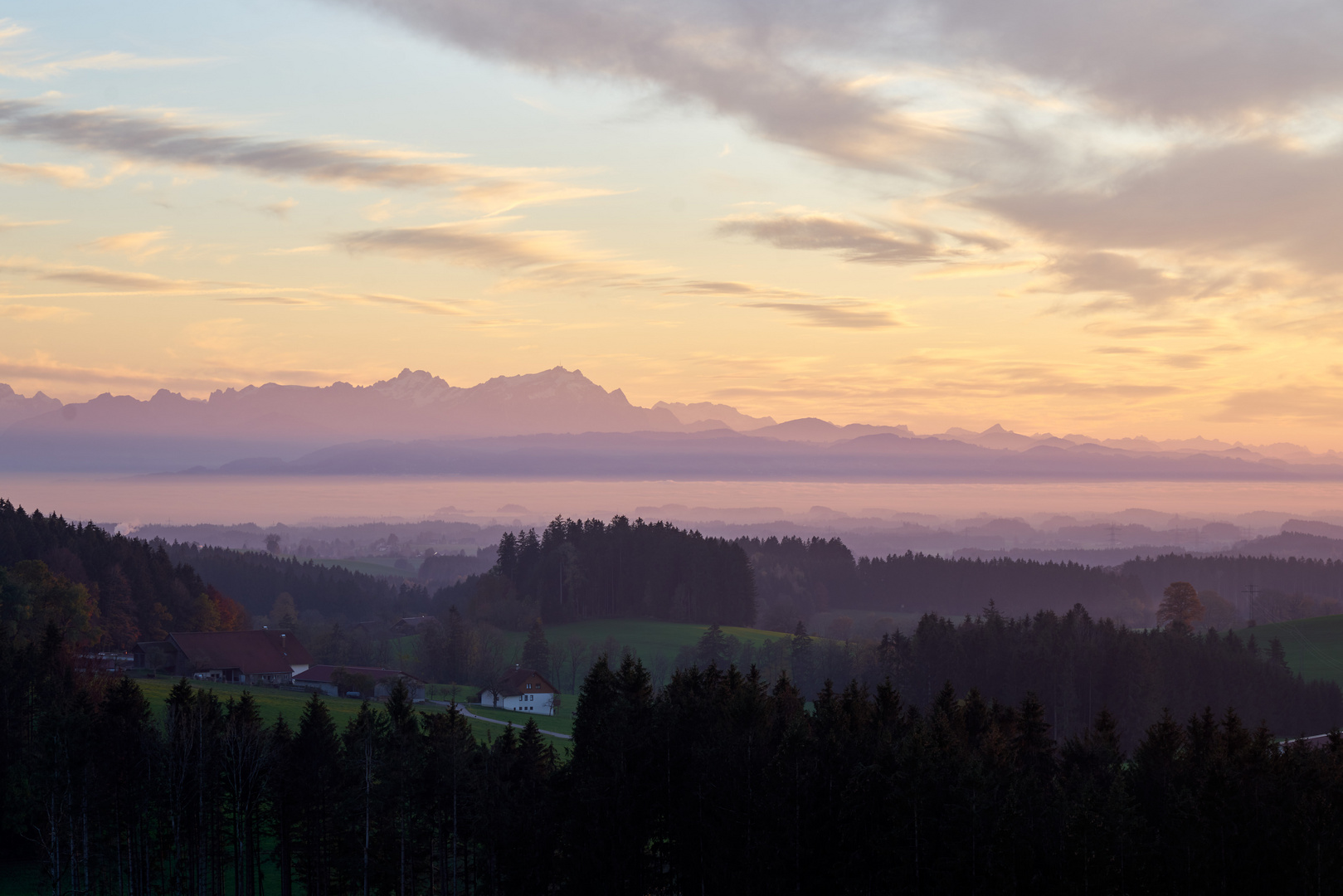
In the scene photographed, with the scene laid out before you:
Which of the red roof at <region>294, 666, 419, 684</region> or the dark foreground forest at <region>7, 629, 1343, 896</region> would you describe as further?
the red roof at <region>294, 666, 419, 684</region>

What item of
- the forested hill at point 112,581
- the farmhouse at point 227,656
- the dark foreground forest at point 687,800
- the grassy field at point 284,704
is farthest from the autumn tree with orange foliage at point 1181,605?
the forested hill at point 112,581

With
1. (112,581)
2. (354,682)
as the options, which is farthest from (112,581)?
(354,682)

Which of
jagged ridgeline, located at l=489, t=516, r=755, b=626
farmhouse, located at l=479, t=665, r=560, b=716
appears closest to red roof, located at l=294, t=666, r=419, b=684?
farmhouse, located at l=479, t=665, r=560, b=716

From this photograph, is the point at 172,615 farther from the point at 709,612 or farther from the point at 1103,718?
the point at 1103,718

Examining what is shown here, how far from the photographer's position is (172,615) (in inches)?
5576

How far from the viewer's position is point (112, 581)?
13600 centimetres

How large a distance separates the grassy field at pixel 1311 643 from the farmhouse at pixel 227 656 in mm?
124044

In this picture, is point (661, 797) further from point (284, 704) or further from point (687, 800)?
point (284, 704)

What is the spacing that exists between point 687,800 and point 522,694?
89.3 metres

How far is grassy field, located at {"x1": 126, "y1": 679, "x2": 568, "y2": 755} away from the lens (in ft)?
293

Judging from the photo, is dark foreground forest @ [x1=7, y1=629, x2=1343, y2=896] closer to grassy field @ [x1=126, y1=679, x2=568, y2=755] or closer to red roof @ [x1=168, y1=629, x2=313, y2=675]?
grassy field @ [x1=126, y1=679, x2=568, y2=755]

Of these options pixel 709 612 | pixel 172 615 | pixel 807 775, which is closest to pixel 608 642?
pixel 709 612

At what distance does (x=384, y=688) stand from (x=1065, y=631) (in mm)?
74905

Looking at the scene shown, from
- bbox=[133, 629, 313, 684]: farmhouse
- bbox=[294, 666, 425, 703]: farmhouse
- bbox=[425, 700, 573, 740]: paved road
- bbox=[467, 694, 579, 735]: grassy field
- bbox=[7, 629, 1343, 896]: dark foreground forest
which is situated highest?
bbox=[7, 629, 1343, 896]: dark foreground forest
